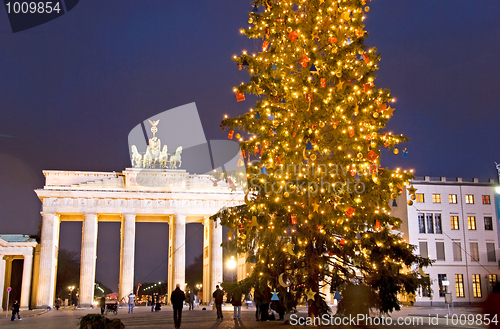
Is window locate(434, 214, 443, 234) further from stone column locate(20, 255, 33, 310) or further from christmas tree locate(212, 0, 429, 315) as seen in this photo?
stone column locate(20, 255, 33, 310)

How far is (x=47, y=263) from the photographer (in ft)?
184

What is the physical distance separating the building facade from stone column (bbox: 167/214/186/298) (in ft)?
87.4

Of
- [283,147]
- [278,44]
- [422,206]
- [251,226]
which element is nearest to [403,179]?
[283,147]

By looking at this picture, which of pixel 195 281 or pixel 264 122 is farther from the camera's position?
pixel 195 281

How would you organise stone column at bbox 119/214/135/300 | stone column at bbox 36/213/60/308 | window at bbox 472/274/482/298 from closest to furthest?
stone column at bbox 36/213/60/308, window at bbox 472/274/482/298, stone column at bbox 119/214/135/300

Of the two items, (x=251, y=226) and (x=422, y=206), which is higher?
(x=422, y=206)

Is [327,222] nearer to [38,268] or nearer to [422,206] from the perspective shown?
[422,206]

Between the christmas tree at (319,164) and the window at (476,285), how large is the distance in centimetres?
4415

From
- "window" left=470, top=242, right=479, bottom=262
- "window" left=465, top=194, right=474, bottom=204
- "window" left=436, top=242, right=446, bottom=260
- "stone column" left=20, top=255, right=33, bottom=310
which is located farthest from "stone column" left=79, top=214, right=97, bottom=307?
"window" left=465, top=194, right=474, bottom=204

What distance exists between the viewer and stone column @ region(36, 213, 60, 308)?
54.8 metres

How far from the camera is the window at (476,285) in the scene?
55688 millimetres

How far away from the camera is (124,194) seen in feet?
197

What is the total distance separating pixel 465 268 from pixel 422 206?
8330mm

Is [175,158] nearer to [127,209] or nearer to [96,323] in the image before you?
[127,209]
